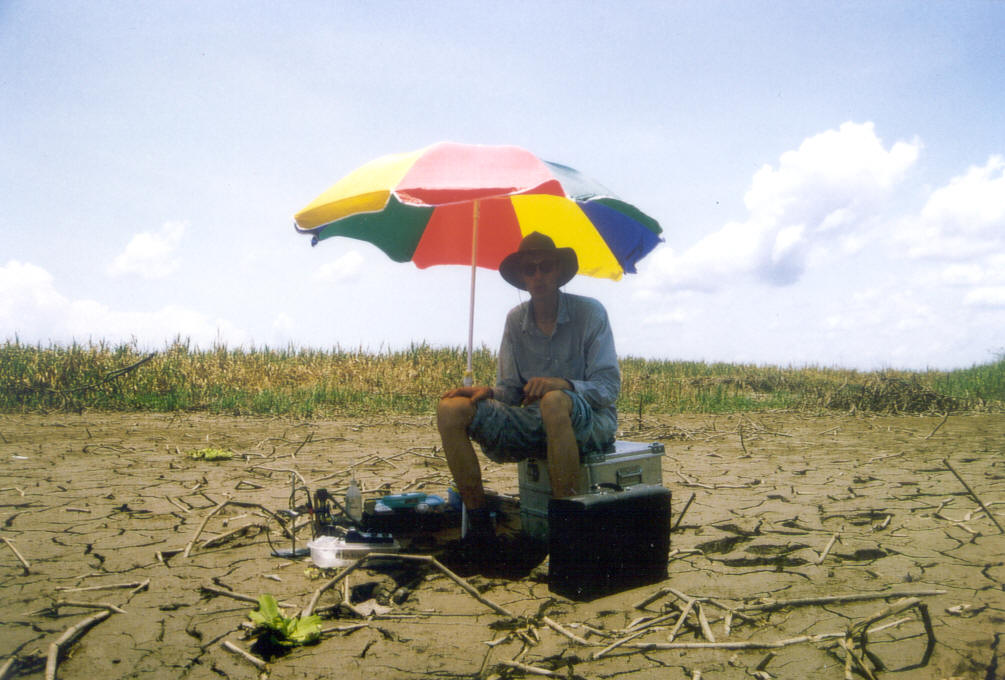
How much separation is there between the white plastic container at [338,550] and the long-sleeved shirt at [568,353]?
0.97 m

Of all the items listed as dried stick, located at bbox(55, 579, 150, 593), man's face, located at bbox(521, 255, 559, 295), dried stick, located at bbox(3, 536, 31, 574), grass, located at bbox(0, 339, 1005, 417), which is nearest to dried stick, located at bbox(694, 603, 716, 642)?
man's face, located at bbox(521, 255, 559, 295)

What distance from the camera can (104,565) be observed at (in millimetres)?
3068

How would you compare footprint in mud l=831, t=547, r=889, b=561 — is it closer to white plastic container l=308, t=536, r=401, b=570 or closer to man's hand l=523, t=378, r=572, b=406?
man's hand l=523, t=378, r=572, b=406

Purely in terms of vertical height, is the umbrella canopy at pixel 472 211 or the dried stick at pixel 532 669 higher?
the umbrella canopy at pixel 472 211

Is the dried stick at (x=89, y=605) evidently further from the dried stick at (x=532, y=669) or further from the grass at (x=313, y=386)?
the grass at (x=313, y=386)

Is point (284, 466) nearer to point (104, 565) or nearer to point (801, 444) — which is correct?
point (104, 565)

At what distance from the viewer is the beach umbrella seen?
9.59ft

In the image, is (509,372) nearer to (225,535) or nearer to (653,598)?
(653,598)

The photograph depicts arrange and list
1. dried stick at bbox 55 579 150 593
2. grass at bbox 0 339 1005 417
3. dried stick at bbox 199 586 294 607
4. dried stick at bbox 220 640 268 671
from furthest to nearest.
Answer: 1. grass at bbox 0 339 1005 417
2. dried stick at bbox 55 579 150 593
3. dried stick at bbox 199 586 294 607
4. dried stick at bbox 220 640 268 671

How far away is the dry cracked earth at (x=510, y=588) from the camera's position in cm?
210

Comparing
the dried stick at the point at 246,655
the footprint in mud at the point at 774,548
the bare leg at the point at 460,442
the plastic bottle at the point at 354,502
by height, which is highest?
the bare leg at the point at 460,442

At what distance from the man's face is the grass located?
493 cm

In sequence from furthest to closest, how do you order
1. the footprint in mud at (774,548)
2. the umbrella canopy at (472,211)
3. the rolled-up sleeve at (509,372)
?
the rolled-up sleeve at (509,372) → the footprint in mud at (774,548) → the umbrella canopy at (472,211)

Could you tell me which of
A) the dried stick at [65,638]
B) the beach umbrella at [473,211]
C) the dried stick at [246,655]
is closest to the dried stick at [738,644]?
the dried stick at [246,655]
